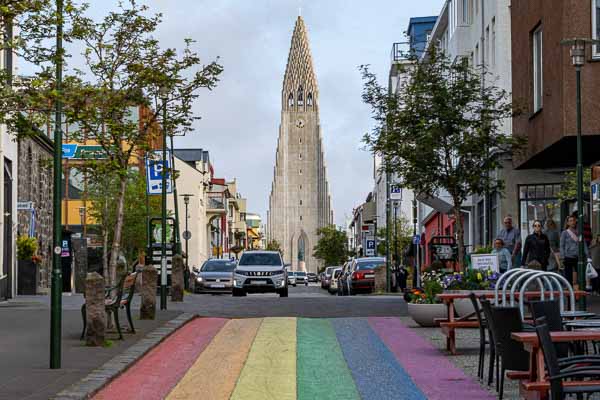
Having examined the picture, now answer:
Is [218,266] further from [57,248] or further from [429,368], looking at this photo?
[429,368]

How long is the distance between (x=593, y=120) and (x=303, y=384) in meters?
14.2

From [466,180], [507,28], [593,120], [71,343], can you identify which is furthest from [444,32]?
[71,343]

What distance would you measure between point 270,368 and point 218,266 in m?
35.6

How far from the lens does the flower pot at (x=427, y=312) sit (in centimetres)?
2062

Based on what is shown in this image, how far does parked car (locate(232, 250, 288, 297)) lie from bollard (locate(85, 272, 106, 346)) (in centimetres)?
2450

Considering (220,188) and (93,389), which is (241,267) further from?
(220,188)

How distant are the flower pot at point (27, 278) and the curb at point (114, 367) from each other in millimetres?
21612

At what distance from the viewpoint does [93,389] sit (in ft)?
39.9

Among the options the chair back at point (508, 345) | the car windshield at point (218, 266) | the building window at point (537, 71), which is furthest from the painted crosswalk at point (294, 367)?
the car windshield at point (218, 266)

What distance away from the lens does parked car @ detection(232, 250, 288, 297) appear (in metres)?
41.7

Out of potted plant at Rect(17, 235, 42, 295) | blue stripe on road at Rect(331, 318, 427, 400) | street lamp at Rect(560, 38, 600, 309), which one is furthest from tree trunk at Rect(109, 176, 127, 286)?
potted plant at Rect(17, 235, 42, 295)

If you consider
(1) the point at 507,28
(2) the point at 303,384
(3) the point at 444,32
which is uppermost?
(3) the point at 444,32

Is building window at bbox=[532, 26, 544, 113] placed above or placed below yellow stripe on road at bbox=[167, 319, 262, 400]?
above

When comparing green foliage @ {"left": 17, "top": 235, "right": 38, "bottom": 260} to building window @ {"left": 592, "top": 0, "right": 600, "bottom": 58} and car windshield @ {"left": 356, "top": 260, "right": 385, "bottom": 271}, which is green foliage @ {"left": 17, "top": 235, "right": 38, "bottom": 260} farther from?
building window @ {"left": 592, "top": 0, "right": 600, "bottom": 58}
